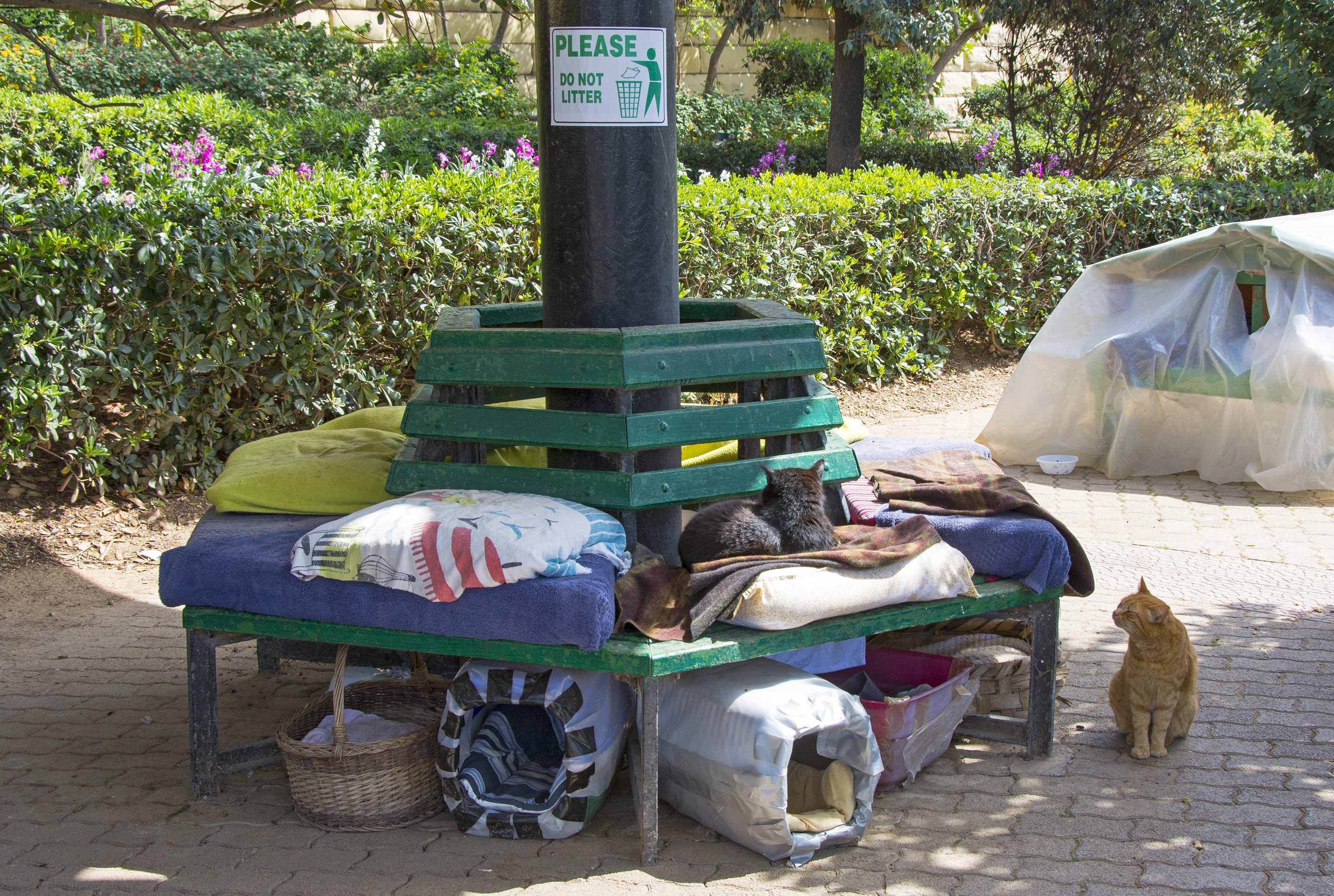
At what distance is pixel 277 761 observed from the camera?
3596mm

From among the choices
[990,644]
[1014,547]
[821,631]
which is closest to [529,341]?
[821,631]

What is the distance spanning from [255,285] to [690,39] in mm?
19827

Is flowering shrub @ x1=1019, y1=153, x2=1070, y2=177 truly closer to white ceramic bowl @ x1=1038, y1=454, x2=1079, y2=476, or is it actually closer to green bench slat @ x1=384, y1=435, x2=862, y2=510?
white ceramic bowl @ x1=1038, y1=454, x2=1079, y2=476

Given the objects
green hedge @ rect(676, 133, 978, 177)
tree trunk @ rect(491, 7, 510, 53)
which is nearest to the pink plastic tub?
green hedge @ rect(676, 133, 978, 177)

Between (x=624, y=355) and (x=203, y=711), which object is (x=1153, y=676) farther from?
(x=203, y=711)

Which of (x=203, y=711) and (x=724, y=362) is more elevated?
(x=724, y=362)

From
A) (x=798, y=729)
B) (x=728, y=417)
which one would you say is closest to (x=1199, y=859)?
(x=798, y=729)

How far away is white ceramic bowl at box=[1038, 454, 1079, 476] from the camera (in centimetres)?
712

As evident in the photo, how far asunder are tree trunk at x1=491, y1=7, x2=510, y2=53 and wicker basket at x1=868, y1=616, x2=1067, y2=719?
721 inches

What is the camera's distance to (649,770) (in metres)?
2.99

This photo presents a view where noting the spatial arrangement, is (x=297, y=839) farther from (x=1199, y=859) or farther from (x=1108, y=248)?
(x=1108, y=248)

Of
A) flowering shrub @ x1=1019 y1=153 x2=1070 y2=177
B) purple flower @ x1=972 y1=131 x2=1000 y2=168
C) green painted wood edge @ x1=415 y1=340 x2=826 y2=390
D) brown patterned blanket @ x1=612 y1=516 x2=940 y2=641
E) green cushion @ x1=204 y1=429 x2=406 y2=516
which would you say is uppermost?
purple flower @ x1=972 y1=131 x2=1000 y2=168

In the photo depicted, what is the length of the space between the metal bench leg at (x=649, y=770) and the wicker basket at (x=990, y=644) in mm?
1105

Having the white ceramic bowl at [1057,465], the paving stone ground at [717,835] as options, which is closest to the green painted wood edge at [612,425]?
the paving stone ground at [717,835]
